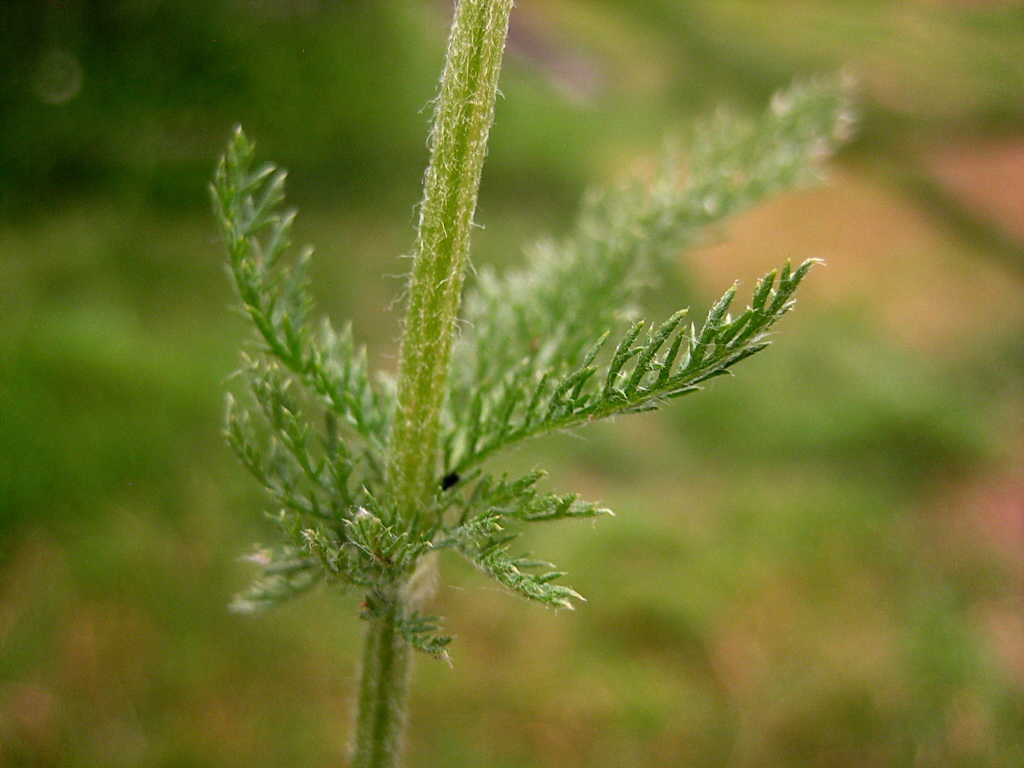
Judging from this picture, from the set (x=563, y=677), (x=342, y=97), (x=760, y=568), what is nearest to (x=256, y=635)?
(x=563, y=677)

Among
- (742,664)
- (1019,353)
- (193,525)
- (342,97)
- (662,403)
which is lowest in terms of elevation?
(662,403)

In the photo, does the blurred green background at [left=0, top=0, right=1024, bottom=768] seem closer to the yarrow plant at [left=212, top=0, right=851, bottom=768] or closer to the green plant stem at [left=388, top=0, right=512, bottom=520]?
the yarrow plant at [left=212, top=0, right=851, bottom=768]

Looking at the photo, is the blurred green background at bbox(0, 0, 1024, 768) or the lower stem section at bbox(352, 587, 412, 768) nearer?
the lower stem section at bbox(352, 587, 412, 768)

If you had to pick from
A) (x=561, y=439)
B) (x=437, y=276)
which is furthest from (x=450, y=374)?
(x=561, y=439)

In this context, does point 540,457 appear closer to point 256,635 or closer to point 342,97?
point 256,635

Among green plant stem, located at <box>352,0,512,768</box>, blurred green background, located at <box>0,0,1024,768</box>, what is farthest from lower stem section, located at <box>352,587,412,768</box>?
blurred green background, located at <box>0,0,1024,768</box>

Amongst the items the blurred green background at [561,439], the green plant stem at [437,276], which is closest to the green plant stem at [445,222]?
the green plant stem at [437,276]

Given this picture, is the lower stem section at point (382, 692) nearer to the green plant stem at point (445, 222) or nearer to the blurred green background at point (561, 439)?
the green plant stem at point (445, 222)
